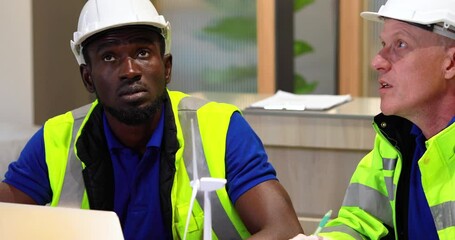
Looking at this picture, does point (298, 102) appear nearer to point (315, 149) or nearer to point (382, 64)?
point (315, 149)

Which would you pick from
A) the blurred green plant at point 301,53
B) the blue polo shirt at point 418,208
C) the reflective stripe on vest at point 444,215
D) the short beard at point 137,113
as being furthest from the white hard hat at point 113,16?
the blurred green plant at point 301,53

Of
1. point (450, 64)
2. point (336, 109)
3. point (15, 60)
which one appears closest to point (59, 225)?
point (450, 64)

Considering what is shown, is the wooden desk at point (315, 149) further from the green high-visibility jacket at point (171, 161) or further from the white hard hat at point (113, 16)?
the white hard hat at point (113, 16)

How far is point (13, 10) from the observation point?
457 cm

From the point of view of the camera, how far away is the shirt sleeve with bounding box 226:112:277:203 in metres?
2.18

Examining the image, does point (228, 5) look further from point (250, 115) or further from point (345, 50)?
point (250, 115)

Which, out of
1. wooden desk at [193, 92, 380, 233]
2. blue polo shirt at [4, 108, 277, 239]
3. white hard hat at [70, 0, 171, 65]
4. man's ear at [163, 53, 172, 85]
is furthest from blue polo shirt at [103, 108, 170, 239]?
wooden desk at [193, 92, 380, 233]

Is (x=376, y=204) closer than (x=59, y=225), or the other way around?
(x=59, y=225)

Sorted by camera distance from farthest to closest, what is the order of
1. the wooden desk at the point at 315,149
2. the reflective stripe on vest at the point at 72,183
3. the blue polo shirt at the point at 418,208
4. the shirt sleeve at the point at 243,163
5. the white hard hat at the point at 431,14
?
the wooden desk at the point at 315,149 → the reflective stripe on vest at the point at 72,183 → the shirt sleeve at the point at 243,163 → the blue polo shirt at the point at 418,208 → the white hard hat at the point at 431,14

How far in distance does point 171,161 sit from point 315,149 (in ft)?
4.45

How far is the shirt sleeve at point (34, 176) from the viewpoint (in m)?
2.32

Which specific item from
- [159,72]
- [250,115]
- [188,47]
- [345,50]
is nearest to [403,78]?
[159,72]

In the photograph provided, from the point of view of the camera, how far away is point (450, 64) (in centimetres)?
196

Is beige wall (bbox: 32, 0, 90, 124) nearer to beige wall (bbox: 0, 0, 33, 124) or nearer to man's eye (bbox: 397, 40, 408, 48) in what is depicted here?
beige wall (bbox: 0, 0, 33, 124)
